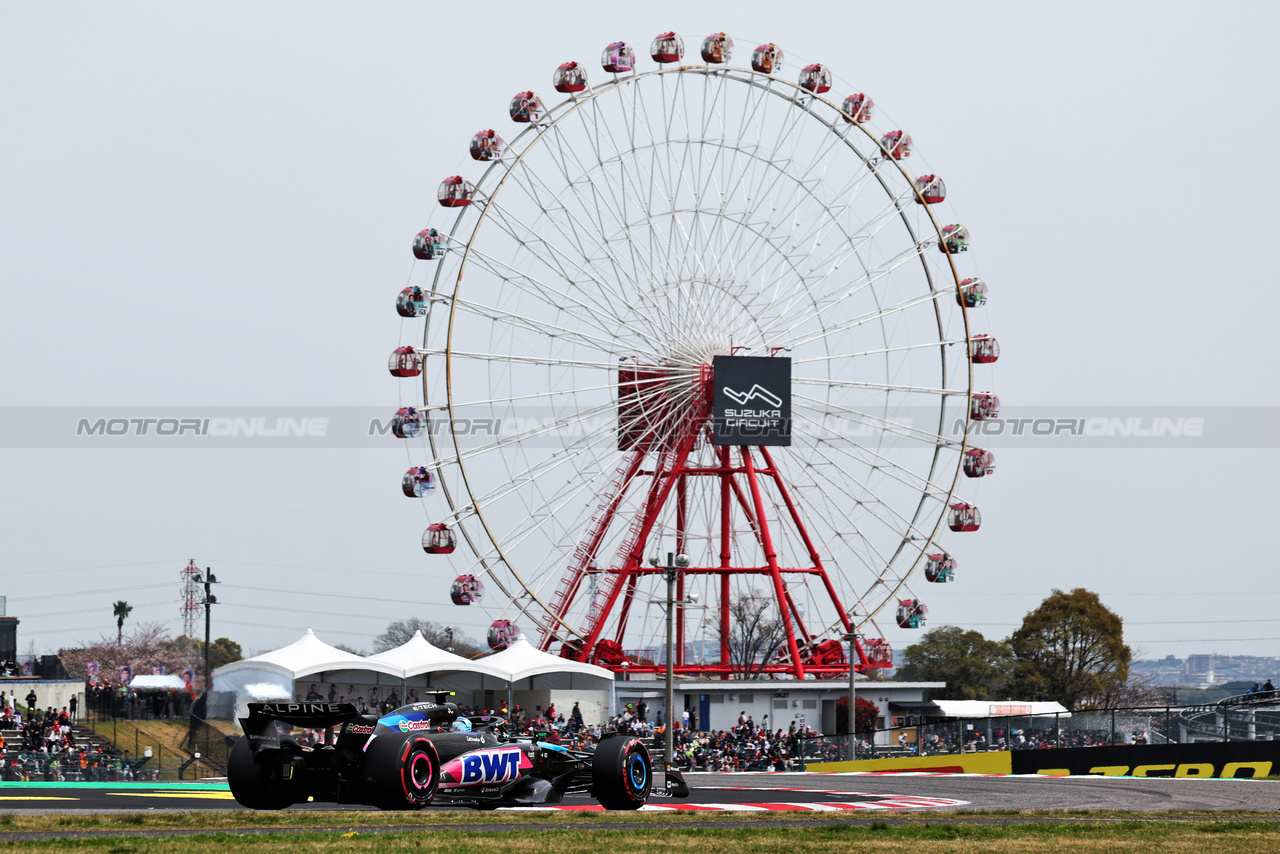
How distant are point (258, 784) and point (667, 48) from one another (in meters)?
35.6

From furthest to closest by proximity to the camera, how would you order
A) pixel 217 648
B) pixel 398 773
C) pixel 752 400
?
pixel 217 648, pixel 752 400, pixel 398 773

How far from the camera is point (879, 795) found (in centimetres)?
2772

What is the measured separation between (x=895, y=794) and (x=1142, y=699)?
74.1 m

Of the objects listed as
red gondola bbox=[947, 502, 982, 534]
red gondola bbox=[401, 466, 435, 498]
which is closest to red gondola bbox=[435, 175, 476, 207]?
red gondola bbox=[401, 466, 435, 498]

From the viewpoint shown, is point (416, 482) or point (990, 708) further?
point (990, 708)

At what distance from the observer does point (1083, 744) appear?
117 feet

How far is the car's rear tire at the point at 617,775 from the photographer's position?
713 inches

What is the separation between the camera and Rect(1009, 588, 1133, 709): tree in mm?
90000

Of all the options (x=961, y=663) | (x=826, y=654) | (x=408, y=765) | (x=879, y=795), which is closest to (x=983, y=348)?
(x=826, y=654)

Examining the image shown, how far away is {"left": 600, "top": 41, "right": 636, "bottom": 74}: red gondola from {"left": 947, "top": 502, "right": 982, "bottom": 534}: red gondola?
1822 cm

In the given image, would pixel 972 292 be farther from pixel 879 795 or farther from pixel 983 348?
pixel 879 795

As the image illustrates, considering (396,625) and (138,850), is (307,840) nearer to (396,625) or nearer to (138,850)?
(138,850)

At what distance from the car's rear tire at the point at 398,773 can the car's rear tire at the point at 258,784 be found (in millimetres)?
1076

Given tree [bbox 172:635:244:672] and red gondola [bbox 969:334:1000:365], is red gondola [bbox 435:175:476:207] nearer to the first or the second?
red gondola [bbox 969:334:1000:365]
